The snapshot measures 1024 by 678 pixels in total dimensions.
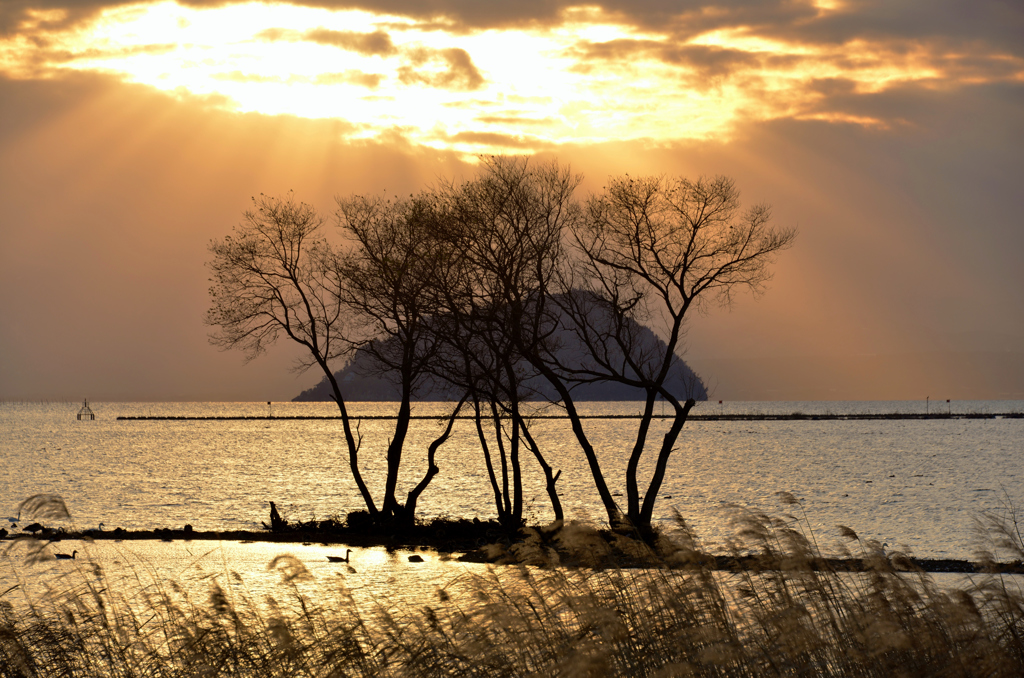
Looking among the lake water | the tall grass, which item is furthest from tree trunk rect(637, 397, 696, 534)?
the tall grass

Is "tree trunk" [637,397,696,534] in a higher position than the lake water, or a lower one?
higher

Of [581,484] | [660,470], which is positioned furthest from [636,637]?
[581,484]

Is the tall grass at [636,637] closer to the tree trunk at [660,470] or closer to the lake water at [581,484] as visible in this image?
the lake water at [581,484]

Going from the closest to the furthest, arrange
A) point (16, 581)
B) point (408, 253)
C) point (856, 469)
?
point (16, 581), point (408, 253), point (856, 469)

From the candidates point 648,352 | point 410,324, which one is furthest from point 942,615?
point 410,324

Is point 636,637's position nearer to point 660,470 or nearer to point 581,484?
point 660,470

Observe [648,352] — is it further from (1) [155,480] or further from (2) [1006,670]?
(1) [155,480]

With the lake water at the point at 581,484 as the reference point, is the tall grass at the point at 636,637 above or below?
above

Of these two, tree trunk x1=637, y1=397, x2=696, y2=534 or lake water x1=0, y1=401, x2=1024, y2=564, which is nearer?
tree trunk x1=637, y1=397, x2=696, y2=534

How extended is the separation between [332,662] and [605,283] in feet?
74.8

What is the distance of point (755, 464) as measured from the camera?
367 ft

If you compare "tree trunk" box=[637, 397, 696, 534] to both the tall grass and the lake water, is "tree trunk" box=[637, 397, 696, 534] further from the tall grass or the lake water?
the tall grass

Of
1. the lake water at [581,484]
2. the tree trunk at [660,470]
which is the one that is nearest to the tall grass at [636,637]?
the lake water at [581,484]

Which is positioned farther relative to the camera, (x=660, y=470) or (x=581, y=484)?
(x=581, y=484)
